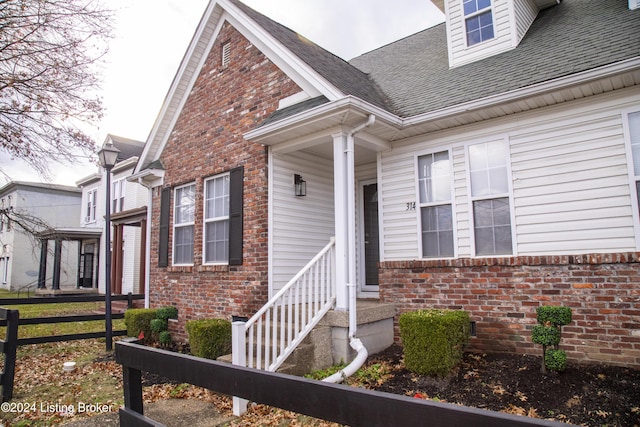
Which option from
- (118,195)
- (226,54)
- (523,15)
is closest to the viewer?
(523,15)

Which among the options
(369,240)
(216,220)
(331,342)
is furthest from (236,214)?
(331,342)

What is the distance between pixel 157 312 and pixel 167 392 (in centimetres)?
335

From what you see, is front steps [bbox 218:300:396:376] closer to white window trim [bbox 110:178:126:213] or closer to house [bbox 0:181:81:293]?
white window trim [bbox 110:178:126:213]

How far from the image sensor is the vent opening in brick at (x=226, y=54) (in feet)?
27.4

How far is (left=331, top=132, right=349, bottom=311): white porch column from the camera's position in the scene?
5.85m

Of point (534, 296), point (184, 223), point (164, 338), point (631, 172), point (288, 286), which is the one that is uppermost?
point (631, 172)

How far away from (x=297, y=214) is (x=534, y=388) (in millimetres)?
4440

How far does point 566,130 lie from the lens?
17.7 feet

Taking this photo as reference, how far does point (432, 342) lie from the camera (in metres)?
4.76

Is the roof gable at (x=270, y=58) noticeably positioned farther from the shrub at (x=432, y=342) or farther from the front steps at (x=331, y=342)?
the shrub at (x=432, y=342)

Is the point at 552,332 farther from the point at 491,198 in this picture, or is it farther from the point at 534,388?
the point at 491,198

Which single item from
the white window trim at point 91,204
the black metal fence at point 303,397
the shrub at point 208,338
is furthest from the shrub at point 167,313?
the white window trim at point 91,204

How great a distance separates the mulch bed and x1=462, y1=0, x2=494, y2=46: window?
17.6 ft

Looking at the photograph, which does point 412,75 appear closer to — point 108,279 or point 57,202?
point 108,279
